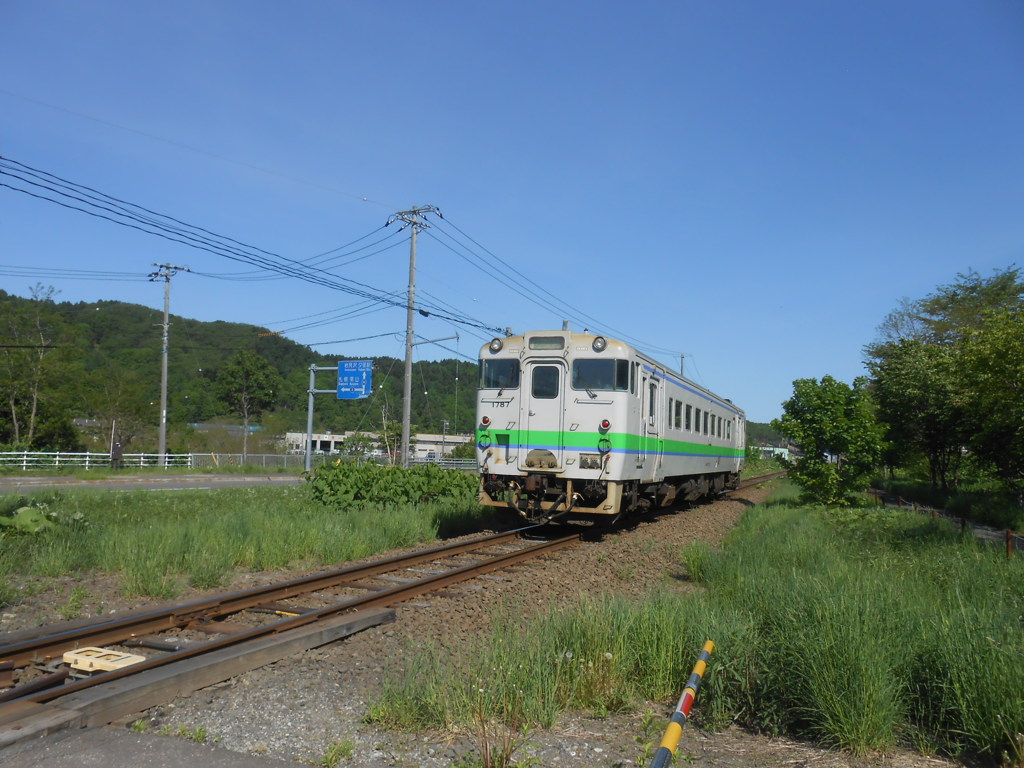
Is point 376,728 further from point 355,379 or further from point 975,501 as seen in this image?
point 355,379

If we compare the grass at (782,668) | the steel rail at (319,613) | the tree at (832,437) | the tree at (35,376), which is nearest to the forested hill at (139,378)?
the tree at (35,376)

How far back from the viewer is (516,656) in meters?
5.18

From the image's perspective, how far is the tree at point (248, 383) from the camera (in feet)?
228

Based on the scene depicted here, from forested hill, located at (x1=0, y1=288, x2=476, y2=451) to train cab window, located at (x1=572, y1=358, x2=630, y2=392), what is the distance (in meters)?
19.8

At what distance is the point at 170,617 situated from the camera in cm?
683

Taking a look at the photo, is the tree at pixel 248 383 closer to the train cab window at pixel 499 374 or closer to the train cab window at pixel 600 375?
the train cab window at pixel 499 374

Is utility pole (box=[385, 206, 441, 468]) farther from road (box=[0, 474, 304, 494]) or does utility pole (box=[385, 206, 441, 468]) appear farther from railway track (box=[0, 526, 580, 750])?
railway track (box=[0, 526, 580, 750])

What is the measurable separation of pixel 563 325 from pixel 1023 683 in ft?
34.8

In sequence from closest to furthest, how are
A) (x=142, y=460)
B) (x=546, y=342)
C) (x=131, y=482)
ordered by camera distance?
(x=546, y=342) < (x=131, y=482) < (x=142, y=460)

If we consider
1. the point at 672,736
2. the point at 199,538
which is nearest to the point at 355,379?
the point at 199,538

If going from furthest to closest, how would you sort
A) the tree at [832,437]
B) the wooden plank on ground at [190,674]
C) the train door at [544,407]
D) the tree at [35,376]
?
the tree at [35,376] < the tree at [832,437] < the train door at [544,407] < the wooden plank on ground at [190,674]

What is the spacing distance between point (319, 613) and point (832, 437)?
16.7 metres

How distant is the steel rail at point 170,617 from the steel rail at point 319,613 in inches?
30.0

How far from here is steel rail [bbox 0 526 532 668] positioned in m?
5.73
